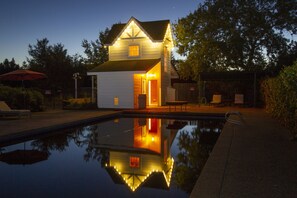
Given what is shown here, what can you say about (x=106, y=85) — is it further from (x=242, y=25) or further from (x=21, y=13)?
(x=242, y=25)

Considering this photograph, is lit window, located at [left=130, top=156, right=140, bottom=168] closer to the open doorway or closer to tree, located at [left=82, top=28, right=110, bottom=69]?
the open doorway

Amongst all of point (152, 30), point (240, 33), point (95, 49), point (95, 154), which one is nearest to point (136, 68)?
Result: point (152, 30)

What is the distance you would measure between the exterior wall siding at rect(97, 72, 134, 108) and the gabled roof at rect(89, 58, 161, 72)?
1.35 ft

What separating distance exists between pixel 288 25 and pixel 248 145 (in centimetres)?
1934

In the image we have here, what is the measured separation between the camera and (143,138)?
9938mm

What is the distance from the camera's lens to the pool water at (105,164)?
511 centimetres

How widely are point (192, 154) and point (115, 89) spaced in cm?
1256

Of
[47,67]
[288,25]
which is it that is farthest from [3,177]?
[47,67]

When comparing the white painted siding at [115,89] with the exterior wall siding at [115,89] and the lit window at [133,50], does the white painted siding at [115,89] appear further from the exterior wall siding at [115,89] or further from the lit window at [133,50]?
the lit window at [133,50]

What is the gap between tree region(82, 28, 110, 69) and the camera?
39.6 m

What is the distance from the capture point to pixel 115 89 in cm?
1955

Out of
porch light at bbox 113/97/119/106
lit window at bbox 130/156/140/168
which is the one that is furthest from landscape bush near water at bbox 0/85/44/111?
lit window at bbox 130/156/140/168

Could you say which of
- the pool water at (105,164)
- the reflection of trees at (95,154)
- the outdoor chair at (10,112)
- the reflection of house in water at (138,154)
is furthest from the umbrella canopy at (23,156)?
the outdoor chair at (10,112)

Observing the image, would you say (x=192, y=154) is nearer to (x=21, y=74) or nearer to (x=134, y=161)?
(x=134, y=161)
